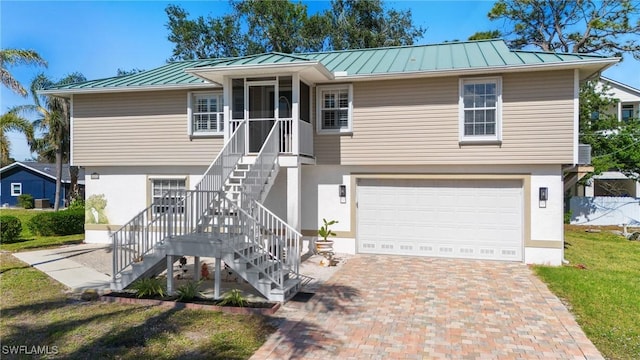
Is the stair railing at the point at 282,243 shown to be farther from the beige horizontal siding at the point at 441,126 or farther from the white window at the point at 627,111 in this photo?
the white window at the point at 627,111

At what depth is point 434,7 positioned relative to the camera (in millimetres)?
16875

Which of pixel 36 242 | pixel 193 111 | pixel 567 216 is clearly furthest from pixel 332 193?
pixel 567 216

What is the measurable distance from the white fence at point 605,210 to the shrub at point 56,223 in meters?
23.6

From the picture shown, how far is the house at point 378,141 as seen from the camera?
9828mm

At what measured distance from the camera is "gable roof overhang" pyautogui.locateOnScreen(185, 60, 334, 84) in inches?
376

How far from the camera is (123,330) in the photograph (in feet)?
18.8

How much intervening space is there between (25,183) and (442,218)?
37986 mm

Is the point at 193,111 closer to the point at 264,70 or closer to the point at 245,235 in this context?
the point at 264,70

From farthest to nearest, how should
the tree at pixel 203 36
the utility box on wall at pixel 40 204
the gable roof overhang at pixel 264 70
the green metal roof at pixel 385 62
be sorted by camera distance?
the utility box on wall at pixel 40 204
the tree at pixel 203 36
the green metal roof at pixel 385 62
the gable roof overhang at pixel 264 70

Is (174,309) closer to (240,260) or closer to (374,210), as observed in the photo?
(240,260)

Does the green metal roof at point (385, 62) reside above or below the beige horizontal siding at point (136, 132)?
above

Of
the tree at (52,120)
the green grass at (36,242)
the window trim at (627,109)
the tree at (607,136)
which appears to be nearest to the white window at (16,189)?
the tree at (52,120)

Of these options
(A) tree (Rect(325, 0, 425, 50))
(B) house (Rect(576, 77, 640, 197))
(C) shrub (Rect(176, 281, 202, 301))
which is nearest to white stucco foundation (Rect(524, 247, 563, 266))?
(C) shrub (Rect(176, 281, 202, 301))

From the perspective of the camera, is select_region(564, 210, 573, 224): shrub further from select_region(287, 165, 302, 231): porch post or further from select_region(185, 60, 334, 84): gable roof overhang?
select_region(287, 165, 302, 231): porch post
